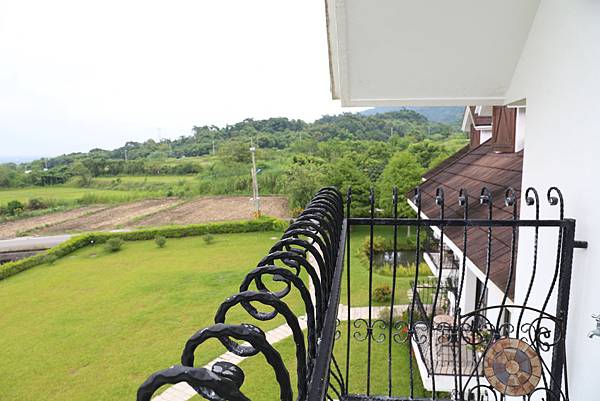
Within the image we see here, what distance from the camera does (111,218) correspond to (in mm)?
23969

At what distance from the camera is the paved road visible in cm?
1928

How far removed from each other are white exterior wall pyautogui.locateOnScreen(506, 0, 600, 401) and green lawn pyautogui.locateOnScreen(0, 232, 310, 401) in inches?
286

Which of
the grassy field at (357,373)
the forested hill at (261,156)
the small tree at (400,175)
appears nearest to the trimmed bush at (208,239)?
the forested hill at (261,156)

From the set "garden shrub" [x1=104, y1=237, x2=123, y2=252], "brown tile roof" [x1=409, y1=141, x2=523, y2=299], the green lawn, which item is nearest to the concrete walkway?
the green lawn

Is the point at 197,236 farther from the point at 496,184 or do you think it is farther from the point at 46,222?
the point at 496,184

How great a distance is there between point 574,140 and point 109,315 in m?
12.1

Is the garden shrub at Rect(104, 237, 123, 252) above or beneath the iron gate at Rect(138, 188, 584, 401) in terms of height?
beneath

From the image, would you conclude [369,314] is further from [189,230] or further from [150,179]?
[150,179]

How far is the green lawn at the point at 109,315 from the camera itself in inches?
314

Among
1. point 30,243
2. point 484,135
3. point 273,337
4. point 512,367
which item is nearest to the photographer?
point 512,367

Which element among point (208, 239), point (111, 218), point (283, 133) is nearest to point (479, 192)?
point (208, 239)

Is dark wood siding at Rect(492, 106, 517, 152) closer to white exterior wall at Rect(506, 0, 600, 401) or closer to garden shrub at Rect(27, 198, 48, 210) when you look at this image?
white exterior wall at Rect(506, 0, 600, 401)

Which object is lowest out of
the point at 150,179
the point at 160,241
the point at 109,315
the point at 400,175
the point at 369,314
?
the point at 109,315

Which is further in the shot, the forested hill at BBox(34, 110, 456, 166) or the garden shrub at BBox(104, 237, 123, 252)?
the forested hill at BBox(34, 110, 456, 166)
